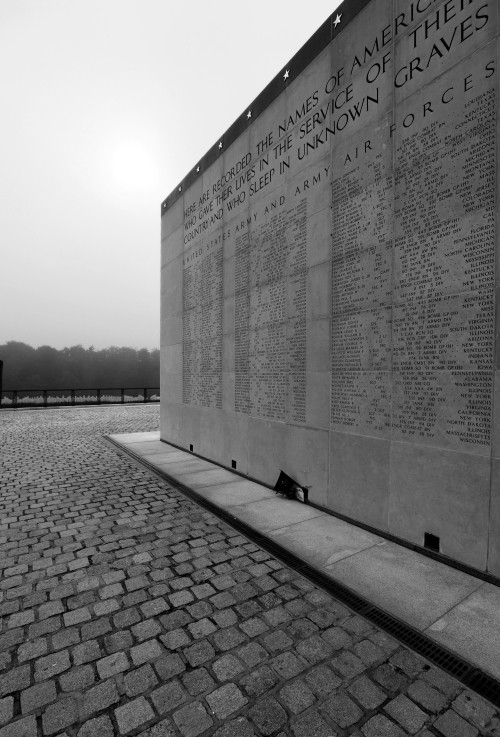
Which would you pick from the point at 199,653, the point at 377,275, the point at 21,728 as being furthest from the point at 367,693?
the point at 377,275

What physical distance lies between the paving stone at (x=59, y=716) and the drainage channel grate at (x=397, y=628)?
2146 millimetres

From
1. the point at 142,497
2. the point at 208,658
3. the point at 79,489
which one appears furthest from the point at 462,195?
the point at 79,489

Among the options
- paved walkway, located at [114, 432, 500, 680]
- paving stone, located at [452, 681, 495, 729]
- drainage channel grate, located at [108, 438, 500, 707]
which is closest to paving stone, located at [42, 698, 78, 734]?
drainage channel grate, located at [108, 438, 500, 707]

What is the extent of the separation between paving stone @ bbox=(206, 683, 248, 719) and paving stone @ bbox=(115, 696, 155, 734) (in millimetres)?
359

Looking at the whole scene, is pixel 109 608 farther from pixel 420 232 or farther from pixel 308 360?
pixel 420 232

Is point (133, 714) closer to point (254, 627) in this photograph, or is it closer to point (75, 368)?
point (254, 627)

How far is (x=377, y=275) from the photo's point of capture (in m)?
4.82

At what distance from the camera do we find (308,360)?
5.89 meters

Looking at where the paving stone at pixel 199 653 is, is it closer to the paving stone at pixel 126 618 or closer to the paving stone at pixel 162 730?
the paving stone at pixel 162 730

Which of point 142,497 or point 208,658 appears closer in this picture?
point 208,658

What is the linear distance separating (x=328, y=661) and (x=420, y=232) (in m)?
4.33

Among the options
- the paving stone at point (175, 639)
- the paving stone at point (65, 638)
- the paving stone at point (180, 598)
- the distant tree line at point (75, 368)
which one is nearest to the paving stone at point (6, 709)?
the paving stone at point (65, 638)

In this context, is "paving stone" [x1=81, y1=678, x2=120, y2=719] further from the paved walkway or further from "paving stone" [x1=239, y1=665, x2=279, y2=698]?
the paved walkway

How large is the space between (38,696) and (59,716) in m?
0.24
